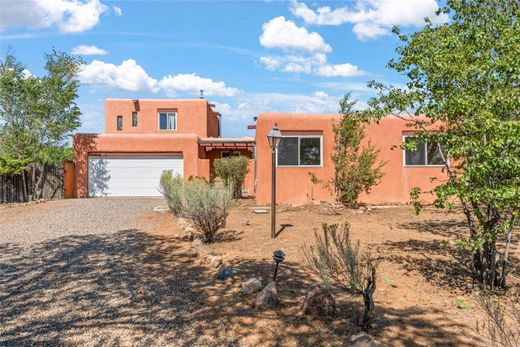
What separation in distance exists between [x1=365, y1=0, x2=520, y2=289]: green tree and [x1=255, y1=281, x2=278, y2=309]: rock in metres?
2.40

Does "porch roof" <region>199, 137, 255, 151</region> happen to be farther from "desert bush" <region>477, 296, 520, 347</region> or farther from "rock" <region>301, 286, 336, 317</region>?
"desert bush" <region>477, 296, 520, 347</region>

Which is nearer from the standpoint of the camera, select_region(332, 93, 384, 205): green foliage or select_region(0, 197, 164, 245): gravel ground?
select_region(0, 197, 164, 245): gravel ground

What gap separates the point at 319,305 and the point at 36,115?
17.6 metres

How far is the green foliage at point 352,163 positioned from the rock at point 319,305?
10377mm

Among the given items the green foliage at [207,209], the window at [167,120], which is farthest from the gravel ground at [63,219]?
the window at [167,120]

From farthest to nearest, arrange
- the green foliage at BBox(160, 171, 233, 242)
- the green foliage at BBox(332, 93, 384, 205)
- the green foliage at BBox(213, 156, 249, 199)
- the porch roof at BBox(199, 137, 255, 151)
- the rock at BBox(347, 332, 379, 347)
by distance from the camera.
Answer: the porch roof at BBox(199, 137, 255, 151) → the green foliage at BBox(213, 156, 249, 199) → the green foliage at BBox(332, 93, 384, 205) → the green foliage at BBox(160, 171, 233, 242) → the rock at BBox(347, 332, 379, 347)

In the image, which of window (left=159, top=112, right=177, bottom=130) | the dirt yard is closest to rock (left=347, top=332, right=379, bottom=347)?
the dirt yard

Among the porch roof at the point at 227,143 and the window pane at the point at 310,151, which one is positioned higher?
the porch roof at the point at 227,143

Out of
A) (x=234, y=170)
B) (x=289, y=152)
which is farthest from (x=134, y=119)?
(x=289, y=152)

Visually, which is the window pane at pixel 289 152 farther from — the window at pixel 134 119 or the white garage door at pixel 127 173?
the window at pixel 134 119

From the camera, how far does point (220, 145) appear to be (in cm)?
2189

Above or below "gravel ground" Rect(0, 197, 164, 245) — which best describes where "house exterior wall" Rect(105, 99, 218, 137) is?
above

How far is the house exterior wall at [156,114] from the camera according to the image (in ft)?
85.8

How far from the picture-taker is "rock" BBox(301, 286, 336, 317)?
13.5 feet
